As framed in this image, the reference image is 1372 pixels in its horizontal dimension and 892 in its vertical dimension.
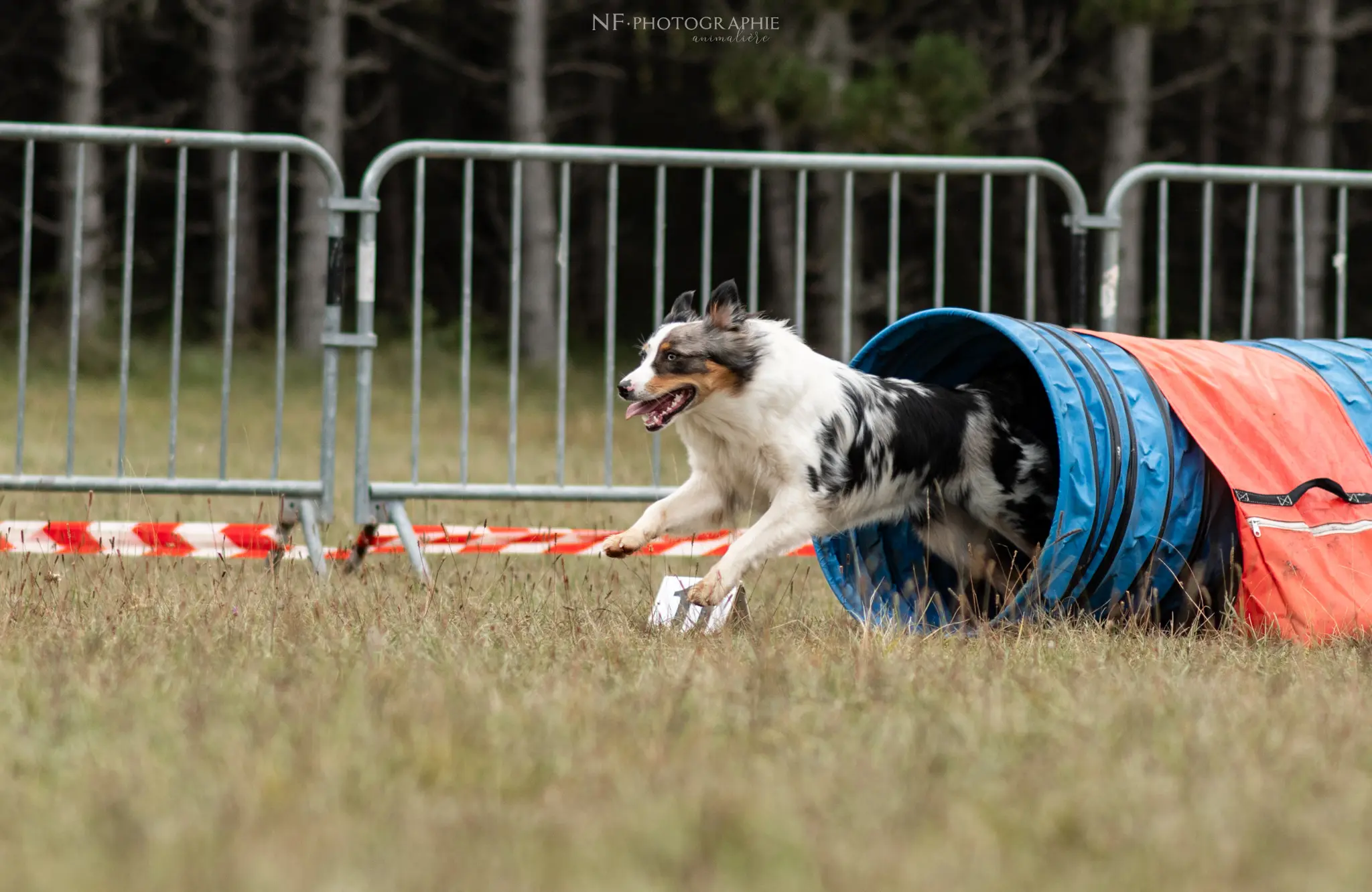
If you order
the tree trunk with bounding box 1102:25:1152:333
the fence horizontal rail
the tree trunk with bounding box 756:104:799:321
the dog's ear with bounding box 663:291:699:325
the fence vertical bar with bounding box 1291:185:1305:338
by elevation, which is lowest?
the fence horizontal rail

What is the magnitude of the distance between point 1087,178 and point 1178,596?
20.8 meters

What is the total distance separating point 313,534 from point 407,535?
1.17ft

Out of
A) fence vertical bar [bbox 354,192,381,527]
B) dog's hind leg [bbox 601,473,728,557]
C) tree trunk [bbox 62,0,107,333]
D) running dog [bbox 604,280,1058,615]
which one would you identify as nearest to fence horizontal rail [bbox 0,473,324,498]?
fence vertical bar [bbox 354,192,381,527]

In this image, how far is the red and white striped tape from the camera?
18.8 feet

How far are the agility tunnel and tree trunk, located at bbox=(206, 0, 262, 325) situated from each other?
14.3 meters

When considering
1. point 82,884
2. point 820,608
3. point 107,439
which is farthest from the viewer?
point 107,439

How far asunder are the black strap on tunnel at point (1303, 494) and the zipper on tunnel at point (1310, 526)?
2.4 inches

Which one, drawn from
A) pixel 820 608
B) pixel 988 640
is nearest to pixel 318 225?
pixel 820 608

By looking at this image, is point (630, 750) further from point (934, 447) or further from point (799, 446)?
point (934, 447)

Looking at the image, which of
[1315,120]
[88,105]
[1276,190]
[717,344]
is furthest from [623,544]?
[1276,190]

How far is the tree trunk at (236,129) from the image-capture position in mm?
18172

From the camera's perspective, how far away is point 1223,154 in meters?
26.2

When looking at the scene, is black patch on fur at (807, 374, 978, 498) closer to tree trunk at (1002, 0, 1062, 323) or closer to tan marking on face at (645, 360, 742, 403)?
tan marking on face at (645, 360, 742, 403)

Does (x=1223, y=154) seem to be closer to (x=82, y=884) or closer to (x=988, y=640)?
(x=988, y=640)
